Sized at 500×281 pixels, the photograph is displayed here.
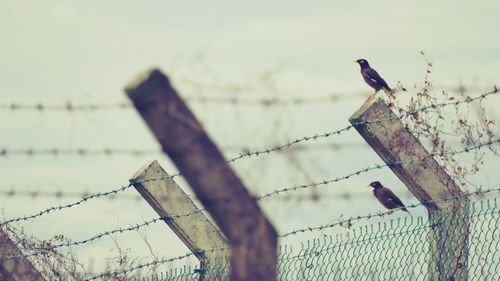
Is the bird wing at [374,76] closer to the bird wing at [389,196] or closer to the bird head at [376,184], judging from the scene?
the bird head at [376,184]

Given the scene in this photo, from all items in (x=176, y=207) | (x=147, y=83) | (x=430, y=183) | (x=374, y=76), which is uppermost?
(x=374, y=76)

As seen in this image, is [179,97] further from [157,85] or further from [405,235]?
[405,235]

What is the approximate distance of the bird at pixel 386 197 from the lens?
6.53m

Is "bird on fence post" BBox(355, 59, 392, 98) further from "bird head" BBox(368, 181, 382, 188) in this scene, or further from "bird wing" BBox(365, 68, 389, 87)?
"bird head" BBox(368, 181, 382, 188)

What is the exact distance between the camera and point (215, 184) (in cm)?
362

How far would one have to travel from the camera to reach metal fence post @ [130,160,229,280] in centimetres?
671

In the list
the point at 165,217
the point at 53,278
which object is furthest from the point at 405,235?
the point at 53,278

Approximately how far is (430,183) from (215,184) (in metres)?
2.25

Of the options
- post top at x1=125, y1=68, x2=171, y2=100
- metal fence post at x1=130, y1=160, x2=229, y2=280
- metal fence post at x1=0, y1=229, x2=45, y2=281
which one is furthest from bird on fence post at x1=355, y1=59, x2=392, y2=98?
post top at x1=125, y1=68, x2=171, y2=100

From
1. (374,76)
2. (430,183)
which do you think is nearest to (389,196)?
(430,183)

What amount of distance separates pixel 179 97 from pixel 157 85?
0.26ft

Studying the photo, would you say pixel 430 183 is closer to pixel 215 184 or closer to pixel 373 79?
pixel 215 184

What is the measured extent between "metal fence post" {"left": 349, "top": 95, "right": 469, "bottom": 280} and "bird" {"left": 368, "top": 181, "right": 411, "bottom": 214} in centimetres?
73

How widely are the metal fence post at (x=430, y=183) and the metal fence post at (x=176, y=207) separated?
143 cm
